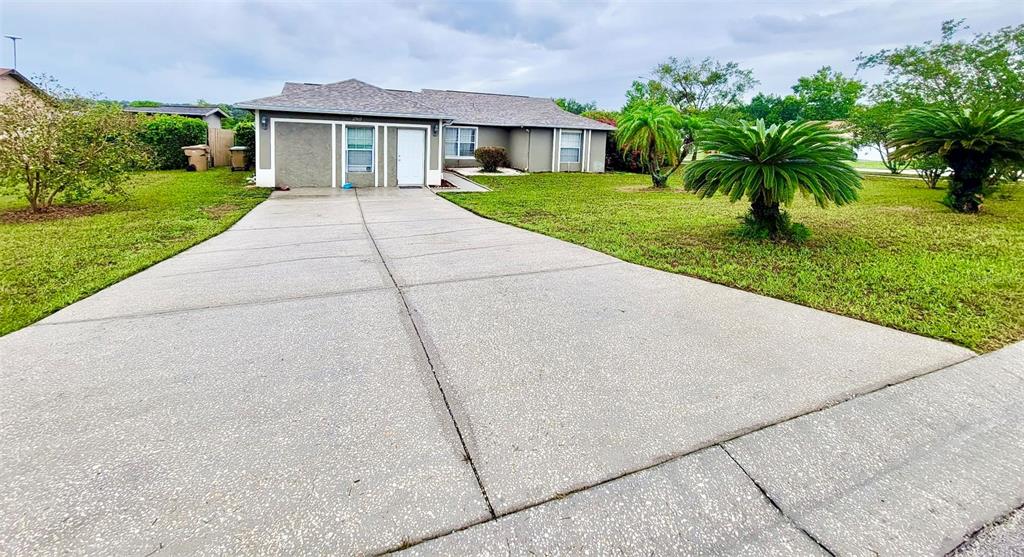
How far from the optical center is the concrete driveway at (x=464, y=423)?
1923mm

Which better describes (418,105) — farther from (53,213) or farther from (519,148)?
(53,213)

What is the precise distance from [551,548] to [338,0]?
16.0 meters

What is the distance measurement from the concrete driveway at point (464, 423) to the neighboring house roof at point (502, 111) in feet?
60.0

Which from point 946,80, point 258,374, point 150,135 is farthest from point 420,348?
point 946,80

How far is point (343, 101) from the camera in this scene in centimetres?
1523

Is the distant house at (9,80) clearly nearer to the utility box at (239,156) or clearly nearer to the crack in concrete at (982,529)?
the utility box at (239,156)

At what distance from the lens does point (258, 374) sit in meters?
3.20

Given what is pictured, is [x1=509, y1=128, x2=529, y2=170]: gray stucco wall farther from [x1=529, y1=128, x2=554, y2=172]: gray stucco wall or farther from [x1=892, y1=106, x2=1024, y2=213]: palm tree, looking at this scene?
[x1=892, y1=106, x2=1024, y2=213]: palm tree

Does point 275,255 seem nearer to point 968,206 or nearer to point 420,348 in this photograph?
point 420,348

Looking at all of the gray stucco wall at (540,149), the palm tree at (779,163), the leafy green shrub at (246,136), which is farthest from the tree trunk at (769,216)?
the leafy green shrub at (246,136)

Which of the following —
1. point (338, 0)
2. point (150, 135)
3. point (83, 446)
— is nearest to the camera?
point (83, 446)

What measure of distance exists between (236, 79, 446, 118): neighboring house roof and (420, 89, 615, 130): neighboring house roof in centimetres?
440

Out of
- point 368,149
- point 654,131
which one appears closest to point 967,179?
point 654,131

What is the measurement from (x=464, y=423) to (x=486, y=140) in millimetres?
21320
